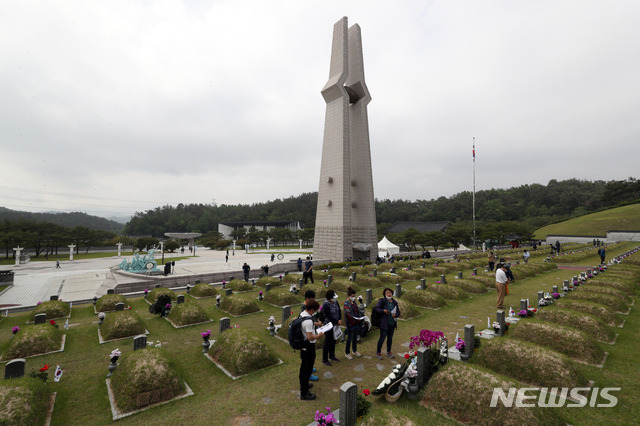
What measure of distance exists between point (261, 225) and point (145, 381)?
94.3 metres

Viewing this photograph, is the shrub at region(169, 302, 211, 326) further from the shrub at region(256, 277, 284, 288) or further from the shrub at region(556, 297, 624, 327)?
the shrub at region(556, 297, 624, 327)

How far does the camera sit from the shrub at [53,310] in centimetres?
1330

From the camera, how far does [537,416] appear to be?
205 inches

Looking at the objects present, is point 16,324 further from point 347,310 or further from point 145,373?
point 347,310

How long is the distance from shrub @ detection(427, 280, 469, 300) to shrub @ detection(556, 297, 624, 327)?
4.34 meters

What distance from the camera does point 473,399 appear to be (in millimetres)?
5781

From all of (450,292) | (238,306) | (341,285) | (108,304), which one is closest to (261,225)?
(341,285)

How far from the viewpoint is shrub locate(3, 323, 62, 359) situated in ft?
29.9

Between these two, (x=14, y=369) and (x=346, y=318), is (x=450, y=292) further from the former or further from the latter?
(x=14, y=369)

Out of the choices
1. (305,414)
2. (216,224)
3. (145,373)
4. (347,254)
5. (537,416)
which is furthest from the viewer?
(216,224)

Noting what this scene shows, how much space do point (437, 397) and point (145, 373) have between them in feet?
23.8

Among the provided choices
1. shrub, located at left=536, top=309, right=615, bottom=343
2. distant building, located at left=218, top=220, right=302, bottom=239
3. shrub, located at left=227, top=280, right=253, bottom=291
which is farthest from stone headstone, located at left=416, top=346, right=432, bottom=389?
distant building, located at left=218, top=220, right=302, bottom=239

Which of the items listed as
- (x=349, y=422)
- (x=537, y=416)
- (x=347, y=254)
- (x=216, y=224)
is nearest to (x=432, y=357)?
(x=537, y=416)

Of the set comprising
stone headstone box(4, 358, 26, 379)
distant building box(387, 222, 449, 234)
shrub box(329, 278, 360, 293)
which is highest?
distant building box(387, 222, 449, 234)
